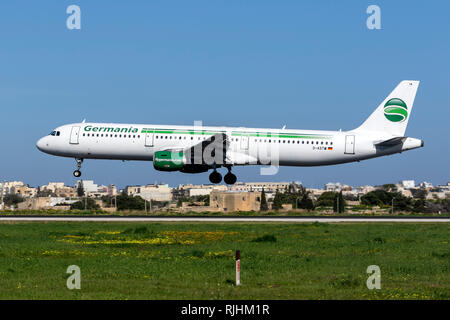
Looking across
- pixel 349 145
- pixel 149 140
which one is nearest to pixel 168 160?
pixel 149 140

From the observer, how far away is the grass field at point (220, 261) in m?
18.7

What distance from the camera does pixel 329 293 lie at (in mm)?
18328

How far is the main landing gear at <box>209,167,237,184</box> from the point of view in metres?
53.9

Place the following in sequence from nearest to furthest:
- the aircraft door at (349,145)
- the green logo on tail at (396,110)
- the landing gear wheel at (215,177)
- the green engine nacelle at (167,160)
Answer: the green engine nacelle at (167,160) → the aircraft door at (349,145) → the landing gear wheel at (215,177) → the green logo on tail at (396,110)

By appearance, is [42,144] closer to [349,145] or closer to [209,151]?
[209,151]

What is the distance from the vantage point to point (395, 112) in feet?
183

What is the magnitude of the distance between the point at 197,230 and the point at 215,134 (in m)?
12.8

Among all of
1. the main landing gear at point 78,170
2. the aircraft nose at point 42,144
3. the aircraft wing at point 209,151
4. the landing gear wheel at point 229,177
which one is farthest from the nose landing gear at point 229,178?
the aircraft nose at point 42,144

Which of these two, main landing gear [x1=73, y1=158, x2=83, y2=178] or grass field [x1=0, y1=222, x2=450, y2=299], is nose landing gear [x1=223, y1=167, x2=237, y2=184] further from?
main landing gear [x1=73, y1=158, x2=83, y2=178]

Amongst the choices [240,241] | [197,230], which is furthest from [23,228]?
[240,241]

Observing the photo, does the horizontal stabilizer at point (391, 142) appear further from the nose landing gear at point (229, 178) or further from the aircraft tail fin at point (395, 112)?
the nose landing gear at point (229, 178)

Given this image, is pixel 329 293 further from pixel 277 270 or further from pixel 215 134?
pixel 215 134

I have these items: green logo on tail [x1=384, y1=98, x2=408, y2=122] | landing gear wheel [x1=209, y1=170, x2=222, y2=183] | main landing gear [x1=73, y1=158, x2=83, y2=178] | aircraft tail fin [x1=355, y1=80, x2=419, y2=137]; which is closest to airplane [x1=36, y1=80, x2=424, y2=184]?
landing gear wheel [x1=209, y1=170, x2=222, y2=183]

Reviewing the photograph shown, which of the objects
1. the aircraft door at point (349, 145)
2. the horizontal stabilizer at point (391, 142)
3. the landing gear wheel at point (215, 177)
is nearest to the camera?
the horizontal stabilizer at point (391, 142)
